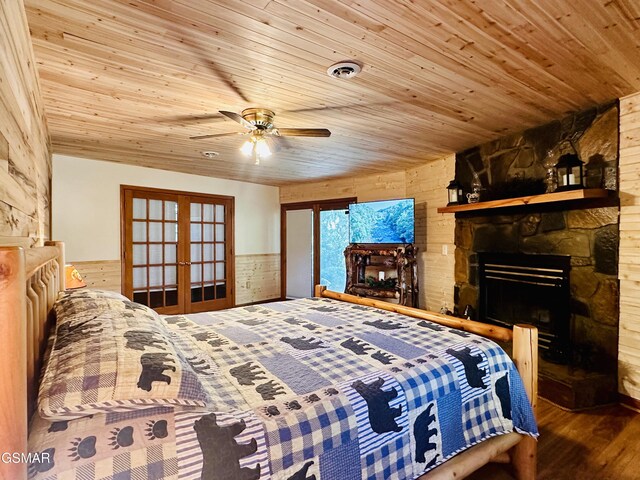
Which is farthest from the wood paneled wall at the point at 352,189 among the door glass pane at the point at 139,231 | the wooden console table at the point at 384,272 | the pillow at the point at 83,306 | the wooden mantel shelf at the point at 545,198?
the pillow at the point at 83,306

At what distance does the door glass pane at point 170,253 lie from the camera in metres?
5.16

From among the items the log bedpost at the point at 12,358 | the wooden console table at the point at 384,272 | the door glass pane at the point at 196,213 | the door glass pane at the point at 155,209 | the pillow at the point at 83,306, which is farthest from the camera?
the door glass pane at the point at 196,213

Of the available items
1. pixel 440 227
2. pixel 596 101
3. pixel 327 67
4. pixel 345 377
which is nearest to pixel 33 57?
pixel 327 67

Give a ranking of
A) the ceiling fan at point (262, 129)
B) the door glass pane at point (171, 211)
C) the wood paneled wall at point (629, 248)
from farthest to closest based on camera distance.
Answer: the door glass pane at point (171, 211)
the ceiling fan at point (262, 129)
the wood paneled wall at point (629, 248)

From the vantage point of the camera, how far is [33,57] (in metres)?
1.91

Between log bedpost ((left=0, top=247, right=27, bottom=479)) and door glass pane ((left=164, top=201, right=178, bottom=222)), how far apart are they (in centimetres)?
474

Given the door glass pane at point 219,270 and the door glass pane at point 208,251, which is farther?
the door glass pane at point 219,270

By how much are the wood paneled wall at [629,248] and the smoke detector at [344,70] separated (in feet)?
7.34

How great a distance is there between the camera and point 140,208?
486 cm

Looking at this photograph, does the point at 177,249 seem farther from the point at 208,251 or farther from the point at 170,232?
the point at 208,251

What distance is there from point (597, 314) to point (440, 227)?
2.02 meters

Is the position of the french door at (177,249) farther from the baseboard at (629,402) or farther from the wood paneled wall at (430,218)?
the baseboard at (629,402)

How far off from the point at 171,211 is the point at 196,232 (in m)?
0.53

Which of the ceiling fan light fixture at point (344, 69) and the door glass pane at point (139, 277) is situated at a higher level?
the ceiling fan light fixture at point (344, 69)
